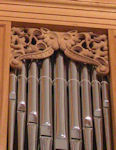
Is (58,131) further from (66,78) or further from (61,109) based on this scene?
(66,78)

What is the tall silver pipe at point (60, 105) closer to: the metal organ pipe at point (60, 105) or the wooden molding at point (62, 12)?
the metal organ pipe at point (60, 105)

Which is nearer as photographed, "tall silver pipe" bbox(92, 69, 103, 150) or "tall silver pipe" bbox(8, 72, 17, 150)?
"tall silver pipe" bbox(8, 72, 17, 150)

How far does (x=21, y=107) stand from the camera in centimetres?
540

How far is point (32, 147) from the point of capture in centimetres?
521

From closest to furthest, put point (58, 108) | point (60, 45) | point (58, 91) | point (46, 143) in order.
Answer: point (46, 143), point (58, 108), point (58, 91), point (60, 45)

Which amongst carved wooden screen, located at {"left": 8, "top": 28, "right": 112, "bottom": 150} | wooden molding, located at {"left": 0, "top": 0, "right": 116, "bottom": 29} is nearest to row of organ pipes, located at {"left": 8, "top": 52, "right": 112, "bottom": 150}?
carved wooden screen, located at {"left": 8, "top": 28, "right": 112, "bottom": 150}

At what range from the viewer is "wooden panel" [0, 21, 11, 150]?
5.23 metres

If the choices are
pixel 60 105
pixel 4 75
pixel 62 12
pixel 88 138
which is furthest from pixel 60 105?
pixel 62 12

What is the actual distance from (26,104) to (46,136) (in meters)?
0.33

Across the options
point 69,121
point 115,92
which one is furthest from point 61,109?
point 115,92

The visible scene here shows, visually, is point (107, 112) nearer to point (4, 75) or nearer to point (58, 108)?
point (58, 108)

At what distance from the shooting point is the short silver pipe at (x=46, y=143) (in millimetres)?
5234

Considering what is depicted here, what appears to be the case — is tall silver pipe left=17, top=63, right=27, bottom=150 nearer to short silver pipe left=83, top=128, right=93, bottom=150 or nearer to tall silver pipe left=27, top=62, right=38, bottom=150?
tall silver pipe left=27, top=62, right=38, bottom=150

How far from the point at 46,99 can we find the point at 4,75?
371 millimetres
